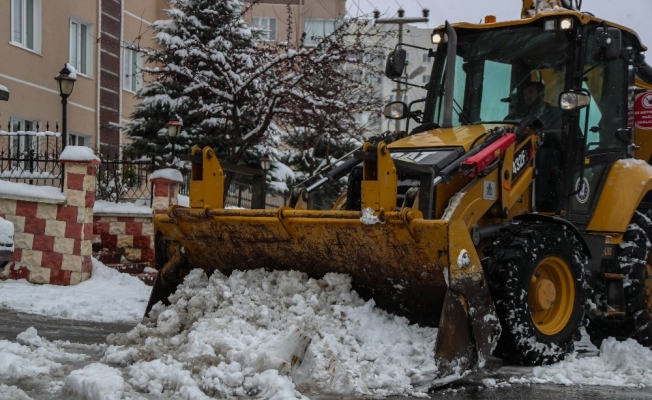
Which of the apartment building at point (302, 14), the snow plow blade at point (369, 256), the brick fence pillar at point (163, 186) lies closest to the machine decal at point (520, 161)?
the snow plow blade at point (369, 256)

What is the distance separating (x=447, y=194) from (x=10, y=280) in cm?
696

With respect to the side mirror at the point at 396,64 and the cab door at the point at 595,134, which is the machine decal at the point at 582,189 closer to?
the cab door at the point at 595,134

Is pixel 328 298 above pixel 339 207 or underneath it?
underneath

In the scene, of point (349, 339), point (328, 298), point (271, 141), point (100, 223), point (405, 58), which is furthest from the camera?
point (271, 141)

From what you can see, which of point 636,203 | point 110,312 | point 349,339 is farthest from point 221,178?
point 636,203

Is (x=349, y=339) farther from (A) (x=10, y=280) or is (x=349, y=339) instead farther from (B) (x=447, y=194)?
(A) (x=10, y=280)

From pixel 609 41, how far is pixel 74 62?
14407 millimetres

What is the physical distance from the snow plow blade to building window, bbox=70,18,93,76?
12.6 metres

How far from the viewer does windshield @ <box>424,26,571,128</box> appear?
7.75 m

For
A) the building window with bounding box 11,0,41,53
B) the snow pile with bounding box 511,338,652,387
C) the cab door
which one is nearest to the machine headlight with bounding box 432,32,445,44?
the cab door

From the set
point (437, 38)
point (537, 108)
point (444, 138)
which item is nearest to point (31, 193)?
point (437, 38)

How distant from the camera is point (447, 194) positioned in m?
6.78

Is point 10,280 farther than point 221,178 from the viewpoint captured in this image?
Yes

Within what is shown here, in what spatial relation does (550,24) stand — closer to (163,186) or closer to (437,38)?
(437,38)
